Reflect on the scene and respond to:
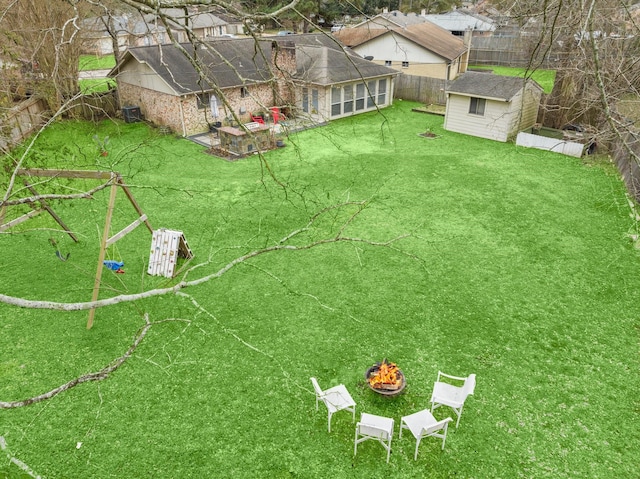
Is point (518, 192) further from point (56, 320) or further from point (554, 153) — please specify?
point (56, 320)

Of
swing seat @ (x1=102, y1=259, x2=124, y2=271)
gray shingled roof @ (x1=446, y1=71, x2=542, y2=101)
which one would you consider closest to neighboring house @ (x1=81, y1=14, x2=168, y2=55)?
swing seat @ (x1=102, y1=259, x2=124, y2=271)

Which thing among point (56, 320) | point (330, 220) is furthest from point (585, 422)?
point (56, 320)

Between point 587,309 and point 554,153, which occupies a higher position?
point 554,153

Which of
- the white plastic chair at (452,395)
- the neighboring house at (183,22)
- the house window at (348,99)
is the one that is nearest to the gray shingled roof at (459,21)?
the neighboring house at (183,22)

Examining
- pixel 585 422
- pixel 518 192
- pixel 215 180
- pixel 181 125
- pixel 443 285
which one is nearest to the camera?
pixel 585 422

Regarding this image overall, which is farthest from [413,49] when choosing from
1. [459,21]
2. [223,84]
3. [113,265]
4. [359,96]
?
[113,265]

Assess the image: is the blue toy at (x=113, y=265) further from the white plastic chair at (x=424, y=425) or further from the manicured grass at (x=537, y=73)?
the manicured grass at (x=537, y=73)
